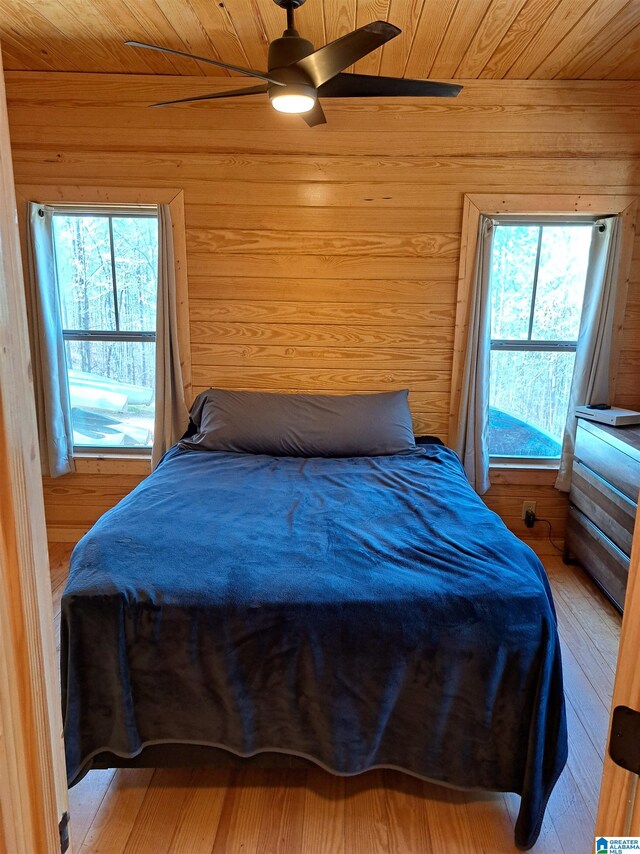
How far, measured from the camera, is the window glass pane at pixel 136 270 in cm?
307

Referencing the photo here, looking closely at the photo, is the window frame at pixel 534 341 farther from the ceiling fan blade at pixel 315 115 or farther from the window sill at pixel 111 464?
the window sill at pixel 111 464

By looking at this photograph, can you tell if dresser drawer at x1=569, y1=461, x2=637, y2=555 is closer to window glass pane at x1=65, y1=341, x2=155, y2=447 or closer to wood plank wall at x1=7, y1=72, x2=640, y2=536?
wood plank wall at x1=7, y1=72, x2=640, y2=536

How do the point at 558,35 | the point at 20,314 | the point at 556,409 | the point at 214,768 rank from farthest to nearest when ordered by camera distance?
the point at 556,409
the point at 558,35
the point at 214,768
the point at 20,314

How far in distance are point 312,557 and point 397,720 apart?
518 millimetres

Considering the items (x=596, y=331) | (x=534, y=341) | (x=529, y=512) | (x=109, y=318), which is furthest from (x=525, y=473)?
(x=109, y=318)

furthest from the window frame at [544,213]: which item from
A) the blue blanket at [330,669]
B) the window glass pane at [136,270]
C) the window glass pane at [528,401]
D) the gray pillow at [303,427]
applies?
the blue blanket at [330,669]

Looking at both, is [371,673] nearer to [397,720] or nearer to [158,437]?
[397,720]

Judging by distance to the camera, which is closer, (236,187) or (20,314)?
(20,314)

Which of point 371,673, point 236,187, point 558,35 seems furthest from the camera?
point 236,187

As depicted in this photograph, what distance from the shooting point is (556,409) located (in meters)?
3.22

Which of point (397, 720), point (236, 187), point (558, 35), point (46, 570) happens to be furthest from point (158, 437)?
point (558, 35)

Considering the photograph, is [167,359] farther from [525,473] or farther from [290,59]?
[525,473]

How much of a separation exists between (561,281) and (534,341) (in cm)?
37

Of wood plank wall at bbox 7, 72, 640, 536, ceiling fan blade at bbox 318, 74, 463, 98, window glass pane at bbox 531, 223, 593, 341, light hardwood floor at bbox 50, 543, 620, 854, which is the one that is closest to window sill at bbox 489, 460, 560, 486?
wood plank wall at bbox 7, 72, 640, 536
